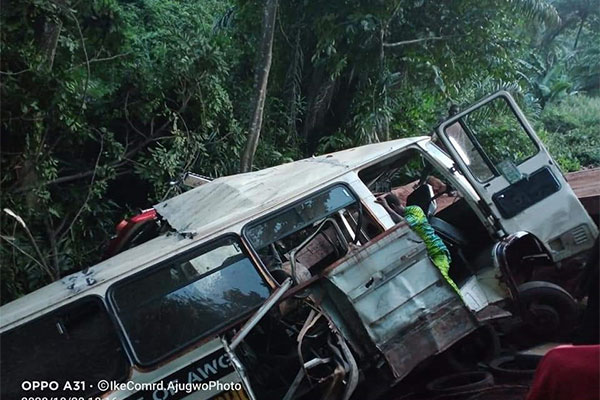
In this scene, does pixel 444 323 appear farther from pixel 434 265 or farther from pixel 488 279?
pixel 488 279

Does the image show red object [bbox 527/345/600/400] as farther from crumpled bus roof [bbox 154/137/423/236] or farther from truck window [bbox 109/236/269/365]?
crumpled bus roof [bbox 154/137/423/236]

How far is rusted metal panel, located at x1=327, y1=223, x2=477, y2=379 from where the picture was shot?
3.33m

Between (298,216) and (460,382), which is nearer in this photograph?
(298,216)

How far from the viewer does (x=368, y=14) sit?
7379mm

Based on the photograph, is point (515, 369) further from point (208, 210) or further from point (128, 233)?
point (128, 233)

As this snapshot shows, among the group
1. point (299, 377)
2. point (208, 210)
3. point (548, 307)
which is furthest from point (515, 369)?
point (208, 210)

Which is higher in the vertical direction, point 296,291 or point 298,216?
point 298,216

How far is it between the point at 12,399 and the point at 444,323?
2.54 m

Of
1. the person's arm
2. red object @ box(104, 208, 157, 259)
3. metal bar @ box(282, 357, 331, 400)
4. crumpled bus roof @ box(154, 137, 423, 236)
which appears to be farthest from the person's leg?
red object @ box(104, 208, 157, 259)

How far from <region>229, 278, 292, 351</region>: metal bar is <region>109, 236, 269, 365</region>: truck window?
6 centimetres

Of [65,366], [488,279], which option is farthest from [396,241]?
[65,366]

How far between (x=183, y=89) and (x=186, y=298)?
4.73 meters

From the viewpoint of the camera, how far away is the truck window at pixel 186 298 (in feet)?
10.4

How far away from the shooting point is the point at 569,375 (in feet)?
5.71
